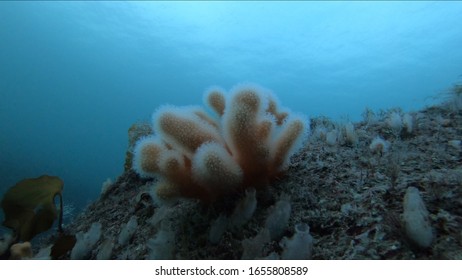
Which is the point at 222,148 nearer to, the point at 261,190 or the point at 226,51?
the point at 261,190

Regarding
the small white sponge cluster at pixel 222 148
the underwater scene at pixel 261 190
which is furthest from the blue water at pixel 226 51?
the small white sponge cluster at pixel 222 148

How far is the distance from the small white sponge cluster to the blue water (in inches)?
631

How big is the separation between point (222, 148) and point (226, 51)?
46.8 metres

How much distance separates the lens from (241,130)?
2006 millimetres

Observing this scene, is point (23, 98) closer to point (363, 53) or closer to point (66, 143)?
point (66, 143)

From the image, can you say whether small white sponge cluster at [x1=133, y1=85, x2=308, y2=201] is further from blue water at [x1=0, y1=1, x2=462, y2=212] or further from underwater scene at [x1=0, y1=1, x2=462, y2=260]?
blue water at [x1=0, y1=1, x2=462, y2=212]

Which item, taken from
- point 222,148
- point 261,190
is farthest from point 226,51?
point 222,148

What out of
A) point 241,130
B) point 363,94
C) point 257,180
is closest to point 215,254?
point 257,180

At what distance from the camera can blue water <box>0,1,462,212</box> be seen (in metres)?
34.2

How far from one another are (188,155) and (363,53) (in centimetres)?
4487

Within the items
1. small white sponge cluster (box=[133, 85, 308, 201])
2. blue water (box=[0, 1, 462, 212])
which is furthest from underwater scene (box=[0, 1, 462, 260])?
blue water (box=[0, 1, 462, 212])

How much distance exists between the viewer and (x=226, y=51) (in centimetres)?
4631

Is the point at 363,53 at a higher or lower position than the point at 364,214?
higher
